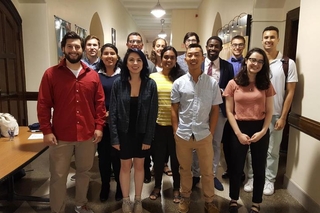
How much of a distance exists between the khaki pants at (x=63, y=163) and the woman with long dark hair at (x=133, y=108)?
241 mm

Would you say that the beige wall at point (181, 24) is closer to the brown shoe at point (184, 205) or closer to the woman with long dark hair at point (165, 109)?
the woman with long dark hair at point (165, 109)

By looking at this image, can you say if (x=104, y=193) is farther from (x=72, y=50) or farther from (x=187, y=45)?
(x=187, y=45)

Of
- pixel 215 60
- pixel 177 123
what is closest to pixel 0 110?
pixel 177 123

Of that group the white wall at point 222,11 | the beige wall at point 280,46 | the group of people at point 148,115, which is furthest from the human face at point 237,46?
the white wall at point 222,11

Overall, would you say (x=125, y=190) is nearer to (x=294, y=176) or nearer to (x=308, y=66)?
(x=294, y=176)

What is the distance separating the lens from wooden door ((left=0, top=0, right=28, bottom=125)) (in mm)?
3074

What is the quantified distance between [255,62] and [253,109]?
15.0 inches

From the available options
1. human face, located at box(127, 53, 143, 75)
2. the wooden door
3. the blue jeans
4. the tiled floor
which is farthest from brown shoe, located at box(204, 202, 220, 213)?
the wooden door

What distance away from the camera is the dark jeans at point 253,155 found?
2.11 metres

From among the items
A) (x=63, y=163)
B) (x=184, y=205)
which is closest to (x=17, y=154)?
(x=63, y=163)

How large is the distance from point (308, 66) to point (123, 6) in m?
7.78

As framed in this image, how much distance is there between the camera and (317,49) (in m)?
2.21

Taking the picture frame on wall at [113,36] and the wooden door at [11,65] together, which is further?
the picture frame on wall at [113,36]

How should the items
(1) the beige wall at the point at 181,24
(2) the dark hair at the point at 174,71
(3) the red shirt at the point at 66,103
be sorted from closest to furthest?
(3) the red shirt at the point at 66,103
(2) the dark hair at the point at 174,71
(1) the beige wall at the point at 181,24
